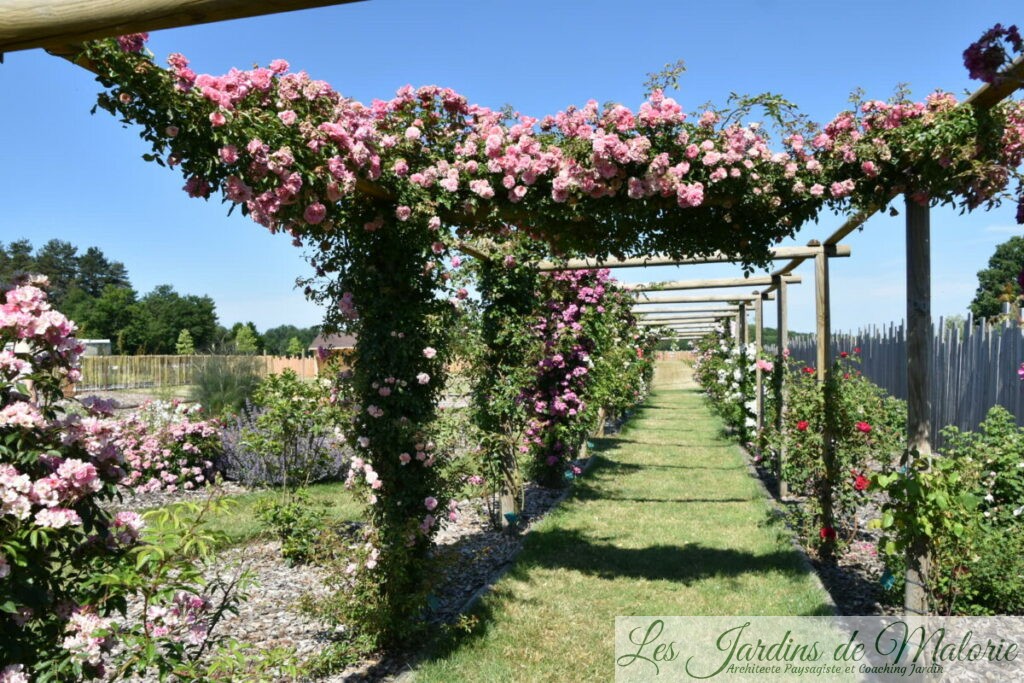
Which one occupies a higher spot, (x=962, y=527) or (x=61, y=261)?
(x=61, y=261)

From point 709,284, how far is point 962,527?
17.7 feet

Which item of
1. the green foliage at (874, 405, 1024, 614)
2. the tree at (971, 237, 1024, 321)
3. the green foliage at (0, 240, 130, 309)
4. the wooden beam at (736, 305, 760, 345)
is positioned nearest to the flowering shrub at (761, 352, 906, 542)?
the green foliage at (874, 405, 1024, 614)

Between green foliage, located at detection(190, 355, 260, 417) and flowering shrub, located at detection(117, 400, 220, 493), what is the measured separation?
5.72 feet

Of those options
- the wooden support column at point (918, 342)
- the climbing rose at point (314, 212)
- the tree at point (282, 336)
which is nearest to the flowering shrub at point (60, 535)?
the climbing rose at point (314, 212)

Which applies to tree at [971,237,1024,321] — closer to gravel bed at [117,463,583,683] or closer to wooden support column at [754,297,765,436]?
wooden support column at [754,297,765,436]

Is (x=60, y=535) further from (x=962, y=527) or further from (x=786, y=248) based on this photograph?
(x=786, y=248)

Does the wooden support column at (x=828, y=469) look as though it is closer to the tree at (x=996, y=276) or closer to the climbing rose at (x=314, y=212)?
the climbing rose at (x=314, y=212)

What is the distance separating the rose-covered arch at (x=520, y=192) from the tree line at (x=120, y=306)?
162ft

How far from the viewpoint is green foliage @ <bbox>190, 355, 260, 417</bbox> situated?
10.6 meters

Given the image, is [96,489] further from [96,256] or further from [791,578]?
[96,256]

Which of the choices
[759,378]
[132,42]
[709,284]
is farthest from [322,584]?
[759,378]

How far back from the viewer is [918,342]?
11.8 feet

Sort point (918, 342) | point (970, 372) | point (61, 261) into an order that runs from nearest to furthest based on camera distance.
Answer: point (918, 342), point (970, 372), point (61, 261)

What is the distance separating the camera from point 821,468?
5234 mm
